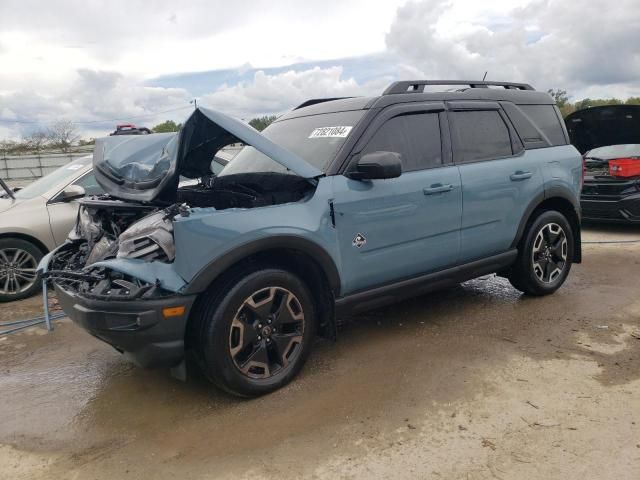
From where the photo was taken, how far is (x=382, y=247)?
3760mm

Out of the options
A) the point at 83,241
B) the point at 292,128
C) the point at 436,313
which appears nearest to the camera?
the point at 83,241

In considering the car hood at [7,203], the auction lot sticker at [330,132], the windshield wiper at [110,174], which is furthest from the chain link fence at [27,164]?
the auction lot sticker at [330,132]

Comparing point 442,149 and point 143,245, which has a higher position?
point 442,149

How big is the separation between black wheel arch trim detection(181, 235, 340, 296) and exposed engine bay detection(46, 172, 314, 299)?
0.20 metres

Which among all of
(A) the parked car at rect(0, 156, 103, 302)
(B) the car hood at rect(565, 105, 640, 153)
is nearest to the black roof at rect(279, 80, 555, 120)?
(A) the parked car at rect(0, 156, 103, 302)

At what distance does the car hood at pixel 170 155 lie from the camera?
3.50 metres

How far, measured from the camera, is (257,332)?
3.26 m

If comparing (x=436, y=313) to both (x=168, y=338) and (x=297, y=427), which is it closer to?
(x=297, y=427)

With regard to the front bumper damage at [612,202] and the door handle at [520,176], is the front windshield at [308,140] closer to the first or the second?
the door handle at [520,176]

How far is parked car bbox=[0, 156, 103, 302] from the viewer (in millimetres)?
5668

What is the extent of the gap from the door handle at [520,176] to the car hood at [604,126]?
4268mm

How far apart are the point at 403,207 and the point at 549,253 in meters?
2.03

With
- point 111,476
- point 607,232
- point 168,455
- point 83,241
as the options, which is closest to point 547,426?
point 168,455

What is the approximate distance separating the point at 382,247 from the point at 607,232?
6.36 metres
